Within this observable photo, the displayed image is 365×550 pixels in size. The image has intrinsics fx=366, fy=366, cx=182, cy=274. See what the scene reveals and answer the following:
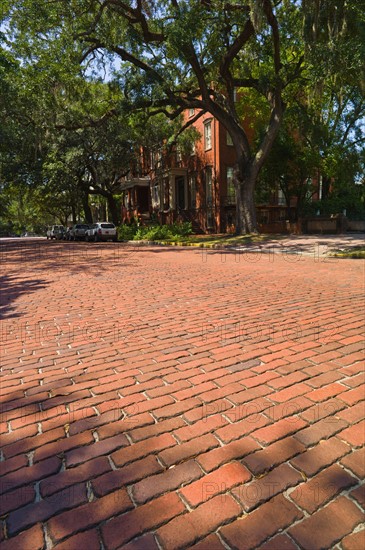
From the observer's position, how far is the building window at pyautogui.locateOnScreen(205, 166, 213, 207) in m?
28.6

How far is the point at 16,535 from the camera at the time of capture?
1.75 metres

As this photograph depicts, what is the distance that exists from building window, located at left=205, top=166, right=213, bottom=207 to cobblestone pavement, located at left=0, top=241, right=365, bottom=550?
78.8 ft

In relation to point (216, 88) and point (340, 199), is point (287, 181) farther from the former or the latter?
point (216, 88)

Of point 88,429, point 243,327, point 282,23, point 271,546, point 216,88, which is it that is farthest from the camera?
point 216,88

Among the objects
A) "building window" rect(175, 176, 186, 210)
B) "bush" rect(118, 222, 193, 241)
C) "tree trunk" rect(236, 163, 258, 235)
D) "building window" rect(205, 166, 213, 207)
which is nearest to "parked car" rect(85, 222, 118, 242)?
"bush" rect(118, 222, 193, 241)

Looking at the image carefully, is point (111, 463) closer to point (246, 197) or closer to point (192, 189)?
point (246, 197)

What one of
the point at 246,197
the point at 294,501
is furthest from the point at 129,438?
the point at 246,197

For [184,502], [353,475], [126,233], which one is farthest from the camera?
[126,233]

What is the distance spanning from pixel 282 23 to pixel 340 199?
12.9 meters

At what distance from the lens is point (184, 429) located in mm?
2574

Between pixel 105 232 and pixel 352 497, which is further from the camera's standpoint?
pixel 105 232

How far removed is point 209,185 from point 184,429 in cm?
2774

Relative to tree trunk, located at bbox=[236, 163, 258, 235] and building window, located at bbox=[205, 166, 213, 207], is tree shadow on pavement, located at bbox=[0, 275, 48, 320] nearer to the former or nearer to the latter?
tree trunk, located at bbox=[236, 163, 258, 235]

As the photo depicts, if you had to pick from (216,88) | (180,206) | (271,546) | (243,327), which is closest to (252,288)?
(243,327)
